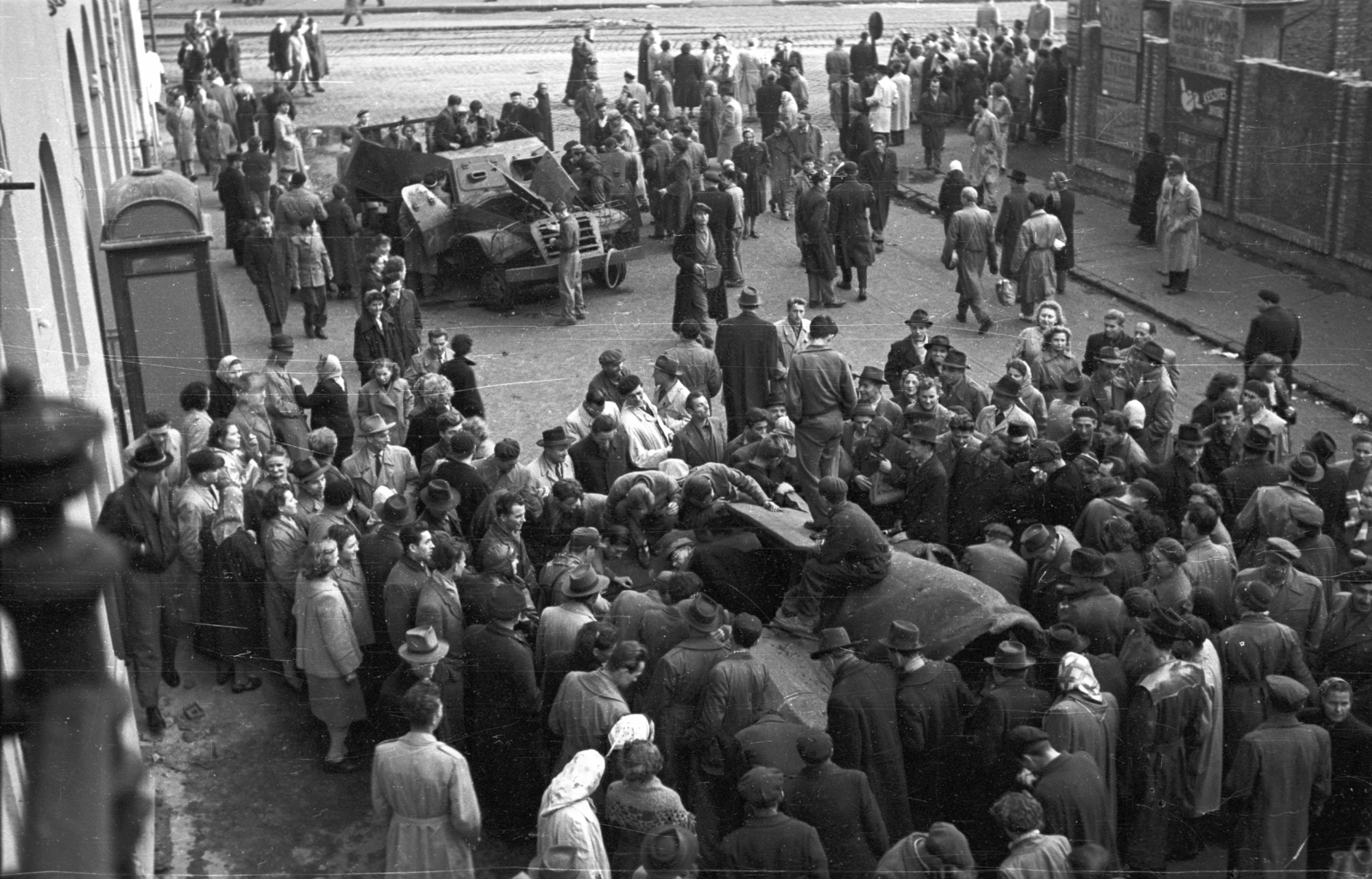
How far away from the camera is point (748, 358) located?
43.8 feet

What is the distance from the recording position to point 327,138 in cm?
2761

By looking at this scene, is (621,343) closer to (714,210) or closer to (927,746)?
(714,210)

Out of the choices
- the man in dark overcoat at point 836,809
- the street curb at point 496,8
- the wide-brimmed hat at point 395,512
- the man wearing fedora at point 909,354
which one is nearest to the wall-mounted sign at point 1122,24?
the man wearing fedora at point 909,354

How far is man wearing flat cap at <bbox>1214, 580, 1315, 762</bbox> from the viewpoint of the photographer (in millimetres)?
7543

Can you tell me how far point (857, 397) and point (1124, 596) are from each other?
4209 mm

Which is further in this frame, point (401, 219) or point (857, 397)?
point (401, 219)

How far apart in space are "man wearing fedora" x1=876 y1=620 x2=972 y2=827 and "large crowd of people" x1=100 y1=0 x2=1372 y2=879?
0.6 inches

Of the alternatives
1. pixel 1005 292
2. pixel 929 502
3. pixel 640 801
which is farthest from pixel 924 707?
pixel 1005 292

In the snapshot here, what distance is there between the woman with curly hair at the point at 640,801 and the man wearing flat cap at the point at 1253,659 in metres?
3.02

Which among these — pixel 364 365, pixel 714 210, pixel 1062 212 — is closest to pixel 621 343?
pixel 714 210

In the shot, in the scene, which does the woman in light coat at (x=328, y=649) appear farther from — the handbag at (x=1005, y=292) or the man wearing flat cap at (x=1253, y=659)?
the handbag at (x=1005, y=292)

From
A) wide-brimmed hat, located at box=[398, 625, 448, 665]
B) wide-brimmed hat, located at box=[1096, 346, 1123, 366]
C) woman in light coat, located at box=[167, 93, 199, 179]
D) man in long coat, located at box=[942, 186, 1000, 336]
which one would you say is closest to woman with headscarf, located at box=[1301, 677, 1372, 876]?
wide-brimmed hat, located at box=[398, 625, 448, 665]

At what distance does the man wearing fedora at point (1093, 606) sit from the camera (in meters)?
7.76

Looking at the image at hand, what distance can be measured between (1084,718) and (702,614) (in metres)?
1.90
